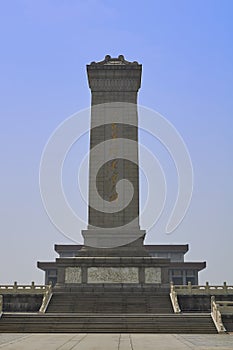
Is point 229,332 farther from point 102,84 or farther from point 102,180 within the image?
point 102,84

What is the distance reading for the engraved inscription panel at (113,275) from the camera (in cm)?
2875

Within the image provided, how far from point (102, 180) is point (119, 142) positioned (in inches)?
113

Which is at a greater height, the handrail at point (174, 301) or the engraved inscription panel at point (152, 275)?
the engraved inscription panel at point (152, 275)

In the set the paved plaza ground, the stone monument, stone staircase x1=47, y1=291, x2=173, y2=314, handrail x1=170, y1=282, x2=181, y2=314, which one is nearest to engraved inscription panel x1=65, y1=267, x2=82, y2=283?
the stone monument

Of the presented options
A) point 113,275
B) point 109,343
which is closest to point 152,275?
point 113,275

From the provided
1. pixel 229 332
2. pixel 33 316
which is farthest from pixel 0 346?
pixel 229 332

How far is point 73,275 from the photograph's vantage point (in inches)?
1138

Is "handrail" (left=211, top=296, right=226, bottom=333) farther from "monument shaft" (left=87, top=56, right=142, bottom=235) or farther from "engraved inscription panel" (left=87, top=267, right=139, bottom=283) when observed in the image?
"monument shaft" (left=87, top=56, right=142, bottom=235)

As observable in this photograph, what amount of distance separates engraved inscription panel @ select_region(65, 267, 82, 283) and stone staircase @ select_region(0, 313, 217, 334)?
815 centimetres

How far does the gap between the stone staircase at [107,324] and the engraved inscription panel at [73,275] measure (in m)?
8.15

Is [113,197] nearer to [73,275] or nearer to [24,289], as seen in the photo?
[73,275]

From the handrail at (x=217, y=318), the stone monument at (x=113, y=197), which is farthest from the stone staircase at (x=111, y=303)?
the handrail at (x=217, y=318)

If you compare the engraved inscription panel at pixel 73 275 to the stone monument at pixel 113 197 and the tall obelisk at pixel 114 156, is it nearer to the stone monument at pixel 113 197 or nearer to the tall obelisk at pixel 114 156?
the stone monument at pixel 113 197

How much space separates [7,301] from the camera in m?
26.3
